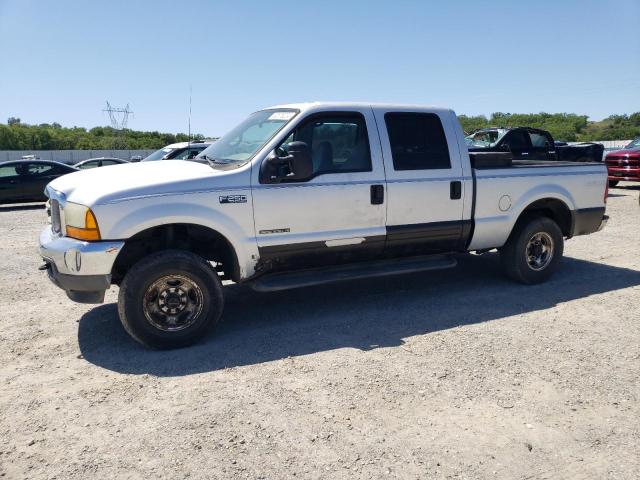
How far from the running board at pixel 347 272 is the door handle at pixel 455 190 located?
691mm

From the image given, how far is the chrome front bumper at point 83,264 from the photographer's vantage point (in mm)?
4273

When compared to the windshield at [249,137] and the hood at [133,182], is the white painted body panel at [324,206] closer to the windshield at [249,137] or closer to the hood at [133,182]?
the windshield at [249,137]

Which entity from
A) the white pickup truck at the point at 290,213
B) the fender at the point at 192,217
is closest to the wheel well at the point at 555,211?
the white pickup truck at the point at 290,213

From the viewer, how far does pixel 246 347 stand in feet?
15.0

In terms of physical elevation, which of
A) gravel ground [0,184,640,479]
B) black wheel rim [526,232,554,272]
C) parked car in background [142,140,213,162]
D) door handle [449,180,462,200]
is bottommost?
gravel ground [0,184,640,479]

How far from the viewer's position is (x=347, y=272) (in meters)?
5.29

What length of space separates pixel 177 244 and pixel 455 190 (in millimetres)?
2890

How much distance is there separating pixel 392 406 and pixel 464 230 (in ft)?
9.26

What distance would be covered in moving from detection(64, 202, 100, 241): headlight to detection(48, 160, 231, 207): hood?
6 centimetres

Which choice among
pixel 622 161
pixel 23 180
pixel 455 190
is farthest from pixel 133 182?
pixel 622 161

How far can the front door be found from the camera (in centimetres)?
485

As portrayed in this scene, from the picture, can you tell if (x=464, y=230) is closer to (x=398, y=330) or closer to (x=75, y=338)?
(x=398, y=330)

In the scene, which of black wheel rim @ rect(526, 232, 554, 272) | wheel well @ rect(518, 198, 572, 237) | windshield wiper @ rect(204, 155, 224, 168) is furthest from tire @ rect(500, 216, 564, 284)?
windshield wiper @ rect(204, 155, 224, 168)

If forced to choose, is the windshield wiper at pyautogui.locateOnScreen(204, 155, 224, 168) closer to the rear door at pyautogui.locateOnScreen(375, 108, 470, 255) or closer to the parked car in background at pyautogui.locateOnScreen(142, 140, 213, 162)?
the rear door at pyautogui.locateOnScreen(375, 108, 470, 255)
